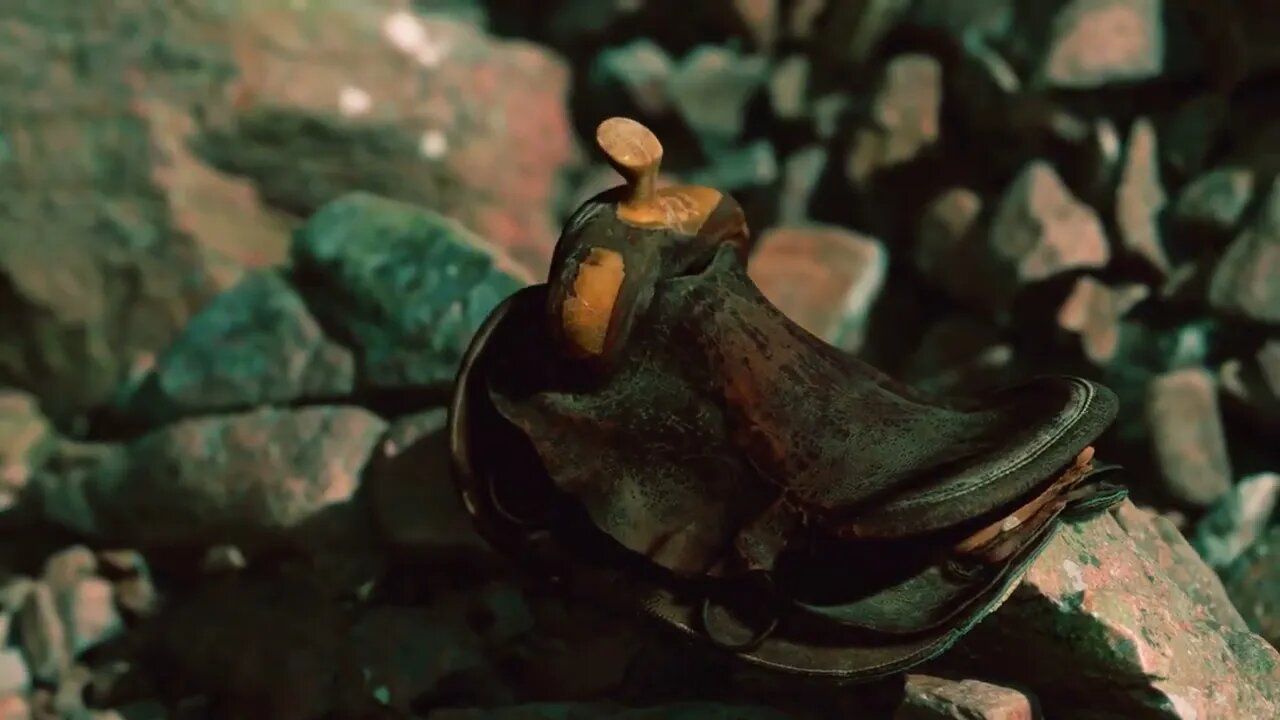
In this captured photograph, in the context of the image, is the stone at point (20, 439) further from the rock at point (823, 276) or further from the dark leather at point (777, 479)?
the rock at point (823, 276)

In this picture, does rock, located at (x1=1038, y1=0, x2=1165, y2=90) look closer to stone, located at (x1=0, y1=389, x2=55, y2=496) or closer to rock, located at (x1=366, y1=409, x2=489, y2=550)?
rock, located at (x1=366, y1=409, x2=489, y2=550)

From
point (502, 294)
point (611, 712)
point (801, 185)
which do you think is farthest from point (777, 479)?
point (801, 185)

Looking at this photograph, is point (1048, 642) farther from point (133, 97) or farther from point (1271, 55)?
point (133, 97)

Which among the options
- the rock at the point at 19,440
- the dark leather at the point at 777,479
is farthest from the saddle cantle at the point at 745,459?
the rock at the point at 19,440

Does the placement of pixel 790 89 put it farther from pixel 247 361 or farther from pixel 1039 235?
pixel 247 361

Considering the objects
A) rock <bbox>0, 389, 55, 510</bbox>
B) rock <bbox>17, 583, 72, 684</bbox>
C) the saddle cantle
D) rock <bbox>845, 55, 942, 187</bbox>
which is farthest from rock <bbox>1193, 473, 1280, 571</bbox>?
rock <bbox>0, 389, 55, 510</bbox>

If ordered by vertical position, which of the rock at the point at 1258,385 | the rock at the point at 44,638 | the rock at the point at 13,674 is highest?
the rock at the point at 1258,385
